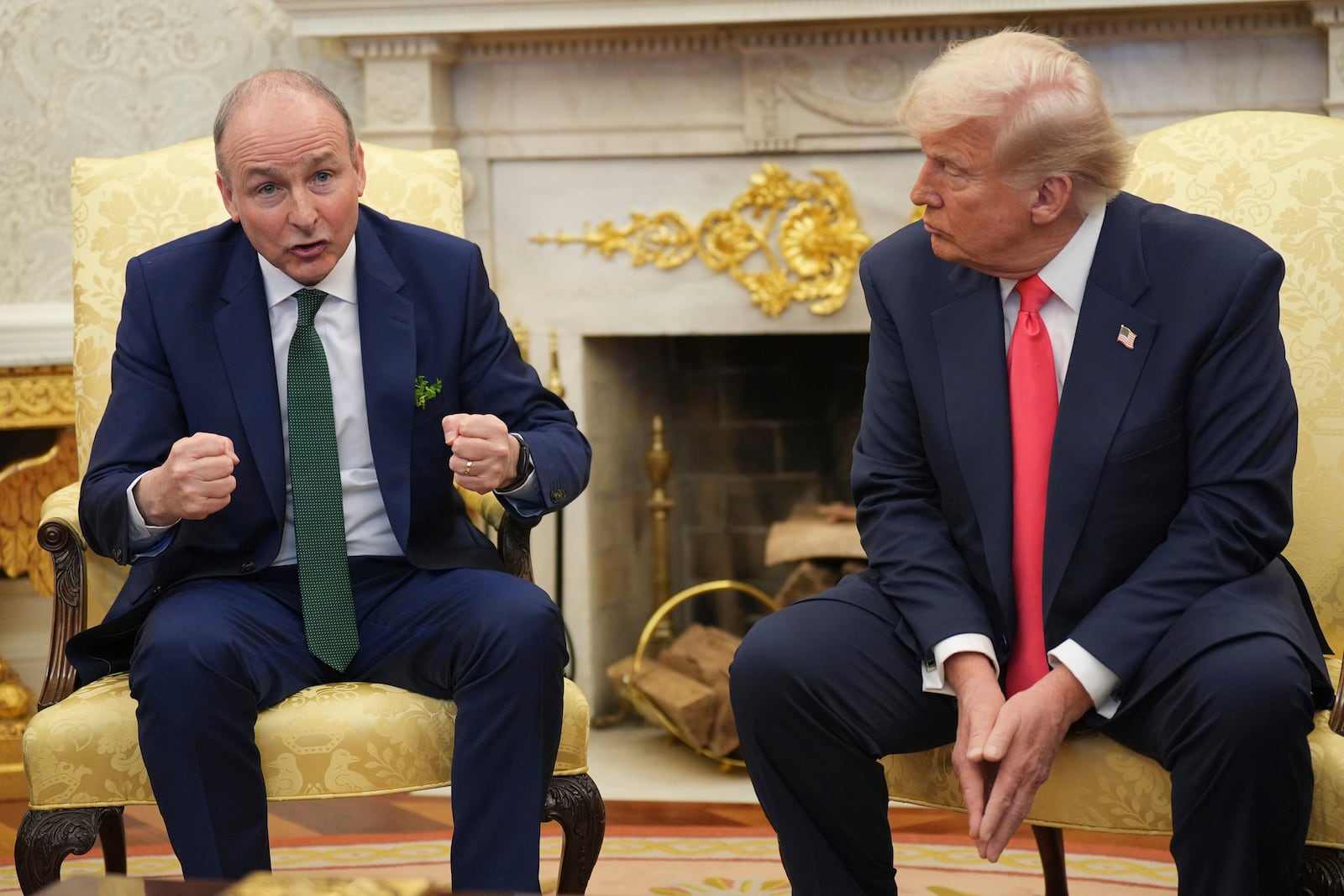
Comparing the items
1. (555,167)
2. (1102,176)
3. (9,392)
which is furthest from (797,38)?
(9,392)

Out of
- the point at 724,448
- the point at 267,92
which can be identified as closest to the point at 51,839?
the point at 267,92

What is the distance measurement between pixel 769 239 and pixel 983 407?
5.10ft

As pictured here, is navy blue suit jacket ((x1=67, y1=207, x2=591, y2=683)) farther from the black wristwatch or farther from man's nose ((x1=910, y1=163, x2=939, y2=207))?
man's nose ((x1=910, y1=163, x2=939, y2=207))

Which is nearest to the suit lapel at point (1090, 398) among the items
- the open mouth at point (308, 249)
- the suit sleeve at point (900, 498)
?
the suit sleeve at point (900, 498)

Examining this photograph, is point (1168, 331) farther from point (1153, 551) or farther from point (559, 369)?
point (559, 369)

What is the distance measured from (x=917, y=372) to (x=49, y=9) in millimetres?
2468

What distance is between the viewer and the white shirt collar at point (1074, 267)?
174 centimetres

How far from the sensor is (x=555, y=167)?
3275mm

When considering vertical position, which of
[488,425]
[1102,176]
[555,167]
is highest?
[555,167]

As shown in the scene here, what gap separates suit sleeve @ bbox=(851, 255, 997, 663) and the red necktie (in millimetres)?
47

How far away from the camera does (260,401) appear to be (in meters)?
1.90

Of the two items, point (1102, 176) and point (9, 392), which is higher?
point (1102, 176)

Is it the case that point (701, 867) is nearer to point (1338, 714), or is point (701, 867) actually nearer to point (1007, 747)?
point (1007, 747)

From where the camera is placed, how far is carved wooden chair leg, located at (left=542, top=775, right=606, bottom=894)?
1.84 metres
